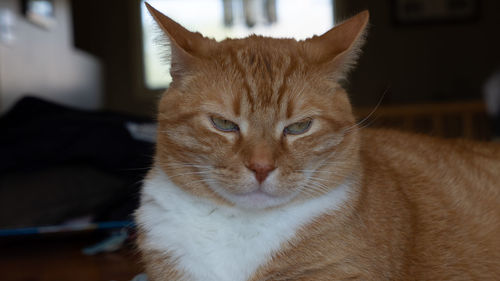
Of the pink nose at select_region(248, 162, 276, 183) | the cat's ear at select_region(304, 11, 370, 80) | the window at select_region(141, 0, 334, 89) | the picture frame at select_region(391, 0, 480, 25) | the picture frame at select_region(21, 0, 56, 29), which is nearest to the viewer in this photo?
the pink nose at select_region(248, 162, 276, 183)

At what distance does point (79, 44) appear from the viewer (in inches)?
209

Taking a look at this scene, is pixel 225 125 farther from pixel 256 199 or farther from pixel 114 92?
pixel 114 92

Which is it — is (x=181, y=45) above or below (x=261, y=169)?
above

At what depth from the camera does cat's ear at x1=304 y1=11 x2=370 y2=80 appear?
3.92 ft

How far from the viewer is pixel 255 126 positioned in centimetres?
110

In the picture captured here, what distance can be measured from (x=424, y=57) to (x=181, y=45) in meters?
5.27

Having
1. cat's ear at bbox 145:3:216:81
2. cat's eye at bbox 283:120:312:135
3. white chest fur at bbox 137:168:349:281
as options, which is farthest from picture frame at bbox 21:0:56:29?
cat's eye at bbox 283:120:312:135

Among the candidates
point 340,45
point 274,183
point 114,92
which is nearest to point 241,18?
point 114,92

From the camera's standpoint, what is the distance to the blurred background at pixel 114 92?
2.13m

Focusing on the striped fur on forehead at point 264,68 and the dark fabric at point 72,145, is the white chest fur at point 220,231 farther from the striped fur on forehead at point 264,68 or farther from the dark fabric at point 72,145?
the dark fabric at point 72,145

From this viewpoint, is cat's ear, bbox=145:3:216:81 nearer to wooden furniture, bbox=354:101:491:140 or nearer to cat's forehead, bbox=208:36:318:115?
cat's forehead, bbox=208:36:318:115

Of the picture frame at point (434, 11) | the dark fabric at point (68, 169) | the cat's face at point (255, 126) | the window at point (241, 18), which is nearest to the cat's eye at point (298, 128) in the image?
the cat's face at point (255, 126)

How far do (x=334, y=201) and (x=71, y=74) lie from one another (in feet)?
12.5

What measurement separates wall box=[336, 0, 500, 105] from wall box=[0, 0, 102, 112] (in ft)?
9.27
